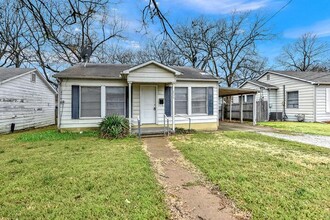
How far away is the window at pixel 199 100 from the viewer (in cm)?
1102

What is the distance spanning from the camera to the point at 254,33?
82.1 feet

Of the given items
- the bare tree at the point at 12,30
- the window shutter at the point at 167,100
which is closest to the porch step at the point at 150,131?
the window shutter at the point at 167,100

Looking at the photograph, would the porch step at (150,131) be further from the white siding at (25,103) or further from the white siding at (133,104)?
the white siding at (25,103)

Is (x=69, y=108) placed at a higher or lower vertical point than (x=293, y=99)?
lower

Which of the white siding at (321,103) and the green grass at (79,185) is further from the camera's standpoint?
the white siding at (321,103)

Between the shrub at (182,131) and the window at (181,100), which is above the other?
the window at (181,100)

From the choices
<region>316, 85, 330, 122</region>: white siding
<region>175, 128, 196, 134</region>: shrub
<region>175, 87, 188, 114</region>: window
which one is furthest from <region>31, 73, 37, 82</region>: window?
<region>316, 85, 330, 122</region>: white siding

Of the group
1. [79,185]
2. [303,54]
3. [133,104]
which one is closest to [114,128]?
[133,104]

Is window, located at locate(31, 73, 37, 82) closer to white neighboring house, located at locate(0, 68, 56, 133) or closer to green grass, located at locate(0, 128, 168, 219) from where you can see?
white neighboring house, located at locate(0, 68, 56, 133)

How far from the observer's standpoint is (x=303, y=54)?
32719mm

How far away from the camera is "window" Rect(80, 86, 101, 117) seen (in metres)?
9.75

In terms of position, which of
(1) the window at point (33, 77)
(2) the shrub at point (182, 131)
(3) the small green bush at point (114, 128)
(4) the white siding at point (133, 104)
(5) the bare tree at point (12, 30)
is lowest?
(2) the shrub at point (182, 131)

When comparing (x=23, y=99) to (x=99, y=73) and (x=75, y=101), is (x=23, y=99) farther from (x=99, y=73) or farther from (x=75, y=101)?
(x=99, y=73)

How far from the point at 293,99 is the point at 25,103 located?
61.0ft
